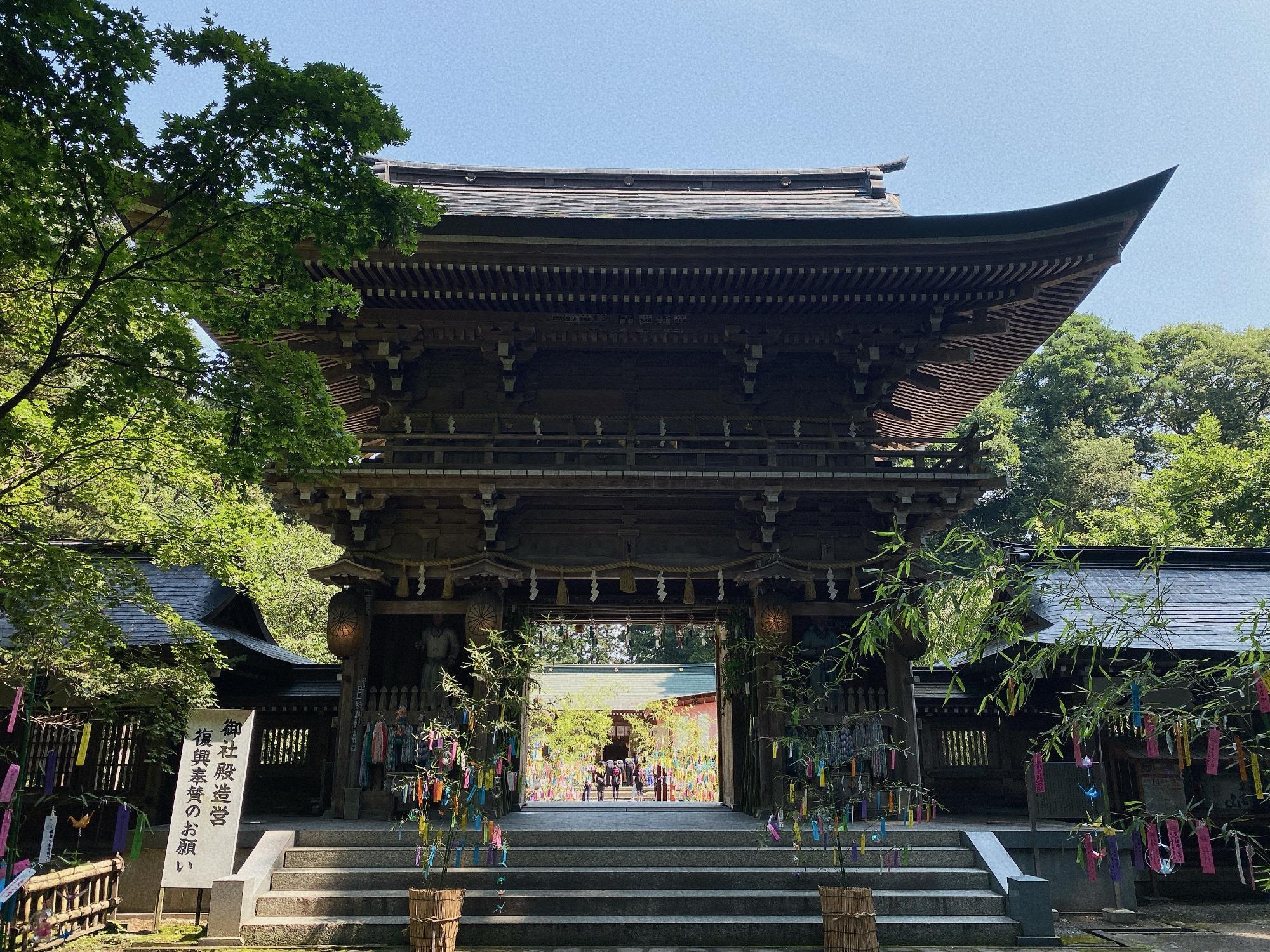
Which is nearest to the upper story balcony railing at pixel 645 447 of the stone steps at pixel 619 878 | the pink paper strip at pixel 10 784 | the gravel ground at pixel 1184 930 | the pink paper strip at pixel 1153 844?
the stone steps at pixel 619 878

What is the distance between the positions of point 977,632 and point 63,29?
6.46m

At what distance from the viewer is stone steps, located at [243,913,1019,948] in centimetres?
827

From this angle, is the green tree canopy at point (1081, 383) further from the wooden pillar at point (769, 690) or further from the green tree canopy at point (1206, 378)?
the wooden pillar at point (769, 690)

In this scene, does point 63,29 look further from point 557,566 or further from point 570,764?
point 570,764

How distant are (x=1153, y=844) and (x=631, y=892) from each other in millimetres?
5414

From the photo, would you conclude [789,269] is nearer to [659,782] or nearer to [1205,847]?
[1205,847]

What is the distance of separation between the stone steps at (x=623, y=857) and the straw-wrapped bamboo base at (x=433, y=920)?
1.45 metres

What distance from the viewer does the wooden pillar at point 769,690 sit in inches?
438

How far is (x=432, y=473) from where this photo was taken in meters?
10.9

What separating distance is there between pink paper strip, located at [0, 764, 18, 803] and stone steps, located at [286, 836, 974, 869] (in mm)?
2926

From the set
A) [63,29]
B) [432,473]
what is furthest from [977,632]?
[432,473]

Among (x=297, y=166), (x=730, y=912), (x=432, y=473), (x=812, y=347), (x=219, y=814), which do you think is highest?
(x=812, y=347)

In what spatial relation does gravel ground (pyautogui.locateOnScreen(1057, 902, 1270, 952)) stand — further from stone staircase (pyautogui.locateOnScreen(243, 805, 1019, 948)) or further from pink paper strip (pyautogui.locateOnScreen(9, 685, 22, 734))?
pink paper strip (pyautogui.locateOnScreen(9, 685, 22, 734))

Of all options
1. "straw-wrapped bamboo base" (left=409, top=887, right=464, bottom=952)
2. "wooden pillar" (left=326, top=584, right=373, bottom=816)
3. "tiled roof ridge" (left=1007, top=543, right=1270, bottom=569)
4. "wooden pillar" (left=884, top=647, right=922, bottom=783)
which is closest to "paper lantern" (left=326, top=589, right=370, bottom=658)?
"wooden pillar" (left=326, top=584, right=373, bottom=816)
